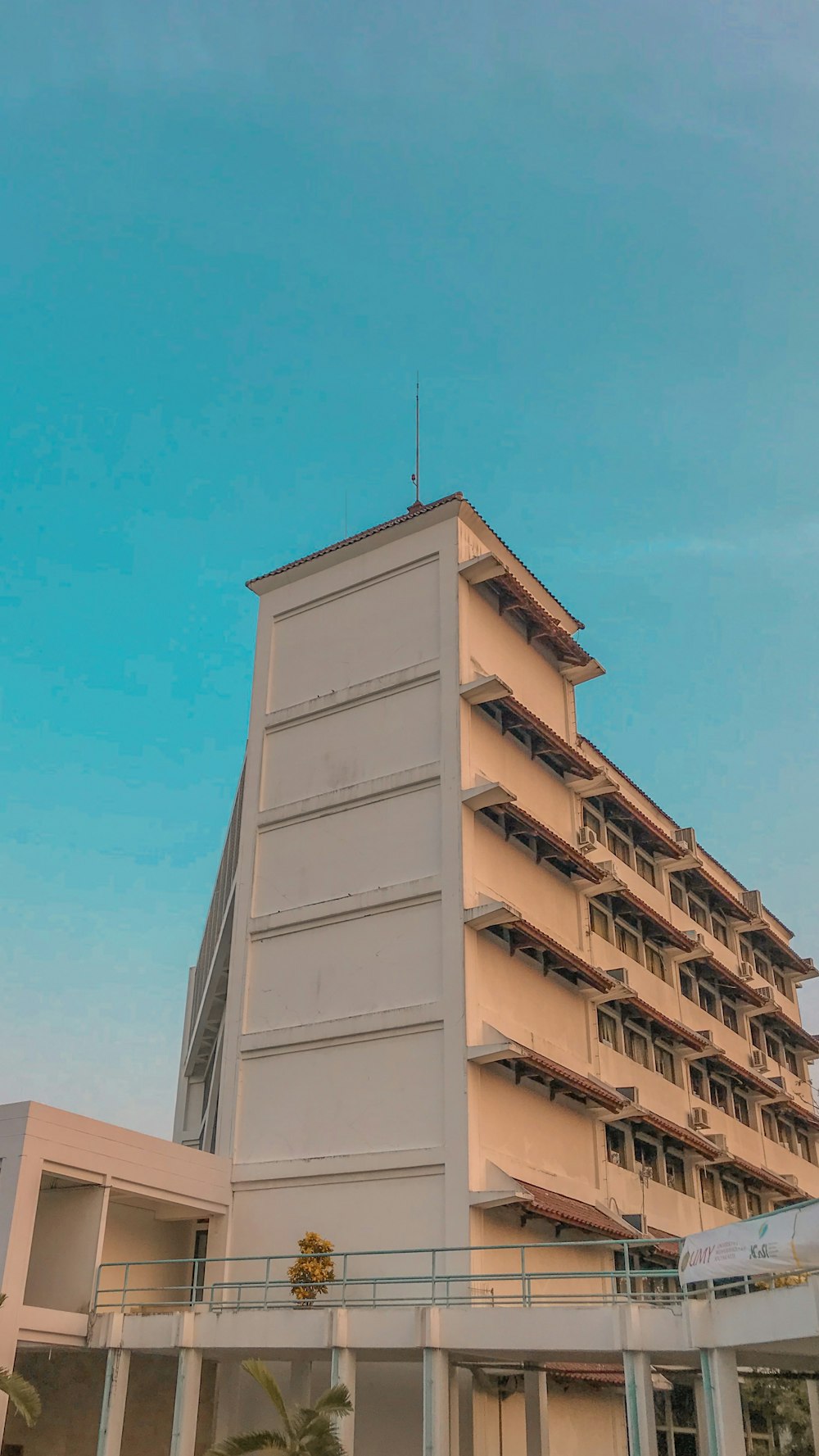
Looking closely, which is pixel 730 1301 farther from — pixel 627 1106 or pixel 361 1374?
pixel 627 1106

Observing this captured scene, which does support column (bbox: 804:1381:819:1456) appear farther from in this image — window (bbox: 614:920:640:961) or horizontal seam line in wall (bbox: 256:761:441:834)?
horizontal seam line in wall (bbox: 256:761:441:834)

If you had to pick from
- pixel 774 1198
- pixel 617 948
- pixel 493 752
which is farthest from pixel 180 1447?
pixel 774 1198

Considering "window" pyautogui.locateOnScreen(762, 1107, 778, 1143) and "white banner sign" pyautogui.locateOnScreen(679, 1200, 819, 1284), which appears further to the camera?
"window" pyautogui.locateOnScreen(762, 1107, 778, 1143)

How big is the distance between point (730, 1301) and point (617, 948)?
71.0 feet

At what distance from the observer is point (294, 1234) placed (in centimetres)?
3088

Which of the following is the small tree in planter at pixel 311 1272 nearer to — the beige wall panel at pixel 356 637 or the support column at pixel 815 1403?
the support column at pixel 815 1403

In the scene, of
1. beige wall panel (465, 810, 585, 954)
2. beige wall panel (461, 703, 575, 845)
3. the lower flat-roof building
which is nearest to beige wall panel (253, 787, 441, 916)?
the lower flat-roof building

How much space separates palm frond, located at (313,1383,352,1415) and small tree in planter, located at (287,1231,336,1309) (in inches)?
152

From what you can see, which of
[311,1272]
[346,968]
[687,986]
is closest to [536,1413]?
[311,1272]

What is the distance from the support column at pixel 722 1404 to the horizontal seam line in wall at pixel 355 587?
2291 centimetres

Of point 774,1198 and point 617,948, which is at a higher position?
point 617,948

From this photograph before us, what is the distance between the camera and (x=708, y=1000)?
48.9 metres

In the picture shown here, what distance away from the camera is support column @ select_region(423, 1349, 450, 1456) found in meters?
22.2

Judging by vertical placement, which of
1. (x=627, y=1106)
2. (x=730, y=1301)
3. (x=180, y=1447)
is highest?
(x=627, y=1106)
